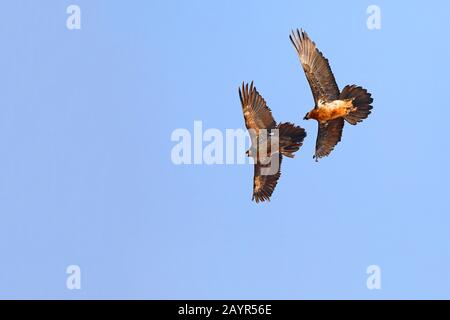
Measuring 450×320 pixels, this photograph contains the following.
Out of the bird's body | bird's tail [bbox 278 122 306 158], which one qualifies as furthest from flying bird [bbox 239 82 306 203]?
the bird's body

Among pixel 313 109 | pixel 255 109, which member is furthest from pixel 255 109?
pixel 313 109

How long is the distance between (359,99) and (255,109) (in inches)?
105

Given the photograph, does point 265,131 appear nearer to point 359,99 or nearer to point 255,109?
point 255,109

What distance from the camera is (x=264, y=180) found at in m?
32.9

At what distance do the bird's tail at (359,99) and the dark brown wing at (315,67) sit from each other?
1.00ft

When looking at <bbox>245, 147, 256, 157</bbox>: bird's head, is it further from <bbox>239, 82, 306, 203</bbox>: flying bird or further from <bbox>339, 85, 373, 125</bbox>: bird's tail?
<bbox>339, 85, 373, 125</bbox>: bird's tail

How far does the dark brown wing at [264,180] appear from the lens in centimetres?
3253

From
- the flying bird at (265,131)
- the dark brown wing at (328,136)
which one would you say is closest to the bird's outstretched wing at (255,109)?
the flying bird at (265,131)

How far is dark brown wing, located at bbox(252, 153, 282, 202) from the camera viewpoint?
32531 millimetres

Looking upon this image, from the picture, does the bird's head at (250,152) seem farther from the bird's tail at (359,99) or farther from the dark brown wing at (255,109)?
the bird's tail at (359,99)
